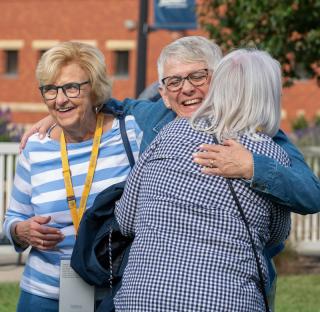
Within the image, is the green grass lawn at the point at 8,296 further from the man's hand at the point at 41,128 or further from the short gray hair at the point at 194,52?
the short gray hair at the point at 194,52

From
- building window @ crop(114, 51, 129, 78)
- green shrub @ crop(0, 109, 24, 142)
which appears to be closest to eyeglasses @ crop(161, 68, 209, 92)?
green shrub @ crop(0, 109, 24, 142)

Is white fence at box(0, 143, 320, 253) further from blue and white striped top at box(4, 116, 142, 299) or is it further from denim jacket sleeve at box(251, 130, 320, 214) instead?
denim jacket sleeve at box(251, 130, 320, 214)

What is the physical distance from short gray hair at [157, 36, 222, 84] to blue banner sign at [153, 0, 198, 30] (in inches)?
588

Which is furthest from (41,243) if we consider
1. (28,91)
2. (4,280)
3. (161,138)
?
(28,91)

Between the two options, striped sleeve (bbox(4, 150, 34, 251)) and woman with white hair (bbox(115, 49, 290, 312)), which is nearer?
woman with white hair (bbox(115, 49, 290, 312))

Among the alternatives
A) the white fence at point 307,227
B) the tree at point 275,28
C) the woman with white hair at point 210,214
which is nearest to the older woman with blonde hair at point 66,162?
the woman with white hair at point 210,214

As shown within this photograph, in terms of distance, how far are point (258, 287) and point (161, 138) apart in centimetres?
62

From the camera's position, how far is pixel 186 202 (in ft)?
11.7

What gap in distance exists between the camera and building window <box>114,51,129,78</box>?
40.8m

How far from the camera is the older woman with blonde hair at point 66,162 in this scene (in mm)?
4359

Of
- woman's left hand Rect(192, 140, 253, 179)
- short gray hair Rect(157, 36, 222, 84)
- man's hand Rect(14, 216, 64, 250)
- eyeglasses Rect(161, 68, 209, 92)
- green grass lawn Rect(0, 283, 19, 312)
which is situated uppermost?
short gray hair Rect(157, 36, 222, 84)

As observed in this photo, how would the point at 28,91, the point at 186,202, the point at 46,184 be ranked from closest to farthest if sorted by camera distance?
the point at 186,202 < the point at 46,184 < the point at 28,91

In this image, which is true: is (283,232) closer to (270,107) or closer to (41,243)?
(270,107)

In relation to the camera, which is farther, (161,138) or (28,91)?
(28,91)
